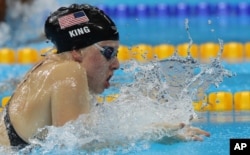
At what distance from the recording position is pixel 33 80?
2387 millimetres

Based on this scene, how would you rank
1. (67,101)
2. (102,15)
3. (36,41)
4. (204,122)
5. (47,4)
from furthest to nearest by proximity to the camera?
(47,4)
(36,41)
(204,122)
(102,15)
(67,101)

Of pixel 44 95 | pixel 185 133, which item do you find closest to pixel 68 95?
pixel 44 95

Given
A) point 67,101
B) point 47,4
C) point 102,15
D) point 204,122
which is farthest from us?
point 47,4

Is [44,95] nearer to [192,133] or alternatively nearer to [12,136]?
[12,136]

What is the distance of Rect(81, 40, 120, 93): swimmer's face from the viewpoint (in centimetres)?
239

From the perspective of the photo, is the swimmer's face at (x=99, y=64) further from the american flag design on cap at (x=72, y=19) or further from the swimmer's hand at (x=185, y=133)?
the swimmer's hand at (x=185, y=133)

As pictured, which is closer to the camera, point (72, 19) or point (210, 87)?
point (72, 19)

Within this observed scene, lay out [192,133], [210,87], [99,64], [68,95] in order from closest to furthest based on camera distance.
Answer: [68,95]
[99,64]
[192,133]
[210,87]

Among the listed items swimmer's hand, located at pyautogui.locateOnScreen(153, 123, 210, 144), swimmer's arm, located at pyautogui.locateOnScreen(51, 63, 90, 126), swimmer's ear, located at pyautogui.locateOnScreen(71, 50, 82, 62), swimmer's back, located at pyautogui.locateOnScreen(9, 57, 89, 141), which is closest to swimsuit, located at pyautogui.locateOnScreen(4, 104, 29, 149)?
swimmer's back, located at pyautogui.locateOnScreen(9, 57, 89, 141)

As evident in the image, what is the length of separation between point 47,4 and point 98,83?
489 centimetres

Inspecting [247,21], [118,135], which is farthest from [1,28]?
[118,135]

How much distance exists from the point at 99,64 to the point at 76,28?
0.17 metres

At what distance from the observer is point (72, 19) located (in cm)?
242

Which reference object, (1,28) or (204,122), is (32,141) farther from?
(1,28)
